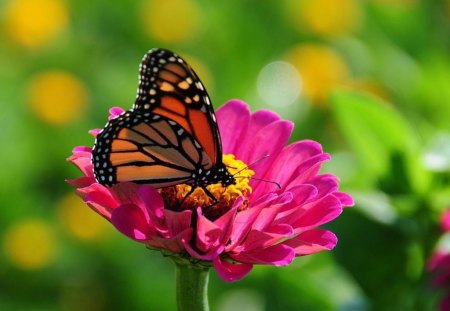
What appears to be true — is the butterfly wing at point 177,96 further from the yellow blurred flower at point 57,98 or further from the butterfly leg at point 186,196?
the yellow blurred flower at point 57,98

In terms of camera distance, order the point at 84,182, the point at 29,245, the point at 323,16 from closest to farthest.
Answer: the point at 84,182 → the point at 29,245 → the point at 323,16

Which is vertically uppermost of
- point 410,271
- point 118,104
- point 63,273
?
point 410,271

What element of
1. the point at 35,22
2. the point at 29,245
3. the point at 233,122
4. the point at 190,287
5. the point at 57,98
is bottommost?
the point at 29,245

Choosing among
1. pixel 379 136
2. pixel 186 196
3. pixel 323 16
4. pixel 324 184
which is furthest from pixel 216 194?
pixel 323 16

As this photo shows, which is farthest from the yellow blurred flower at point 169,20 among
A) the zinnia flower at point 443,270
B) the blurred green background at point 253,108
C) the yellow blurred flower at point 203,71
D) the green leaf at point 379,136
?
the zinnia flower at point 443,270

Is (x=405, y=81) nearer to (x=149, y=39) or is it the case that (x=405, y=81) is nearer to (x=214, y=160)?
(x=149, y=39)

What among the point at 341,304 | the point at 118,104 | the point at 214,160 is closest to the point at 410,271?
the point at 341,304

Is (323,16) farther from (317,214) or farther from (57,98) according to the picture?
(317,214)
